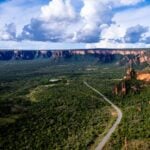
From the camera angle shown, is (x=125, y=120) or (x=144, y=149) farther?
(x=125, y=120)

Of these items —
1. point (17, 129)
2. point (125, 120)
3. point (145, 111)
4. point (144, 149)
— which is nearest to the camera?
point (144, 149)

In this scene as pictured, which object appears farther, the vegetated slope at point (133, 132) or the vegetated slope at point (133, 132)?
the vegetated slope at point (133, 132)

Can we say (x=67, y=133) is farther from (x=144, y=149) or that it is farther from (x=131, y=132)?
(x=144, y=149)

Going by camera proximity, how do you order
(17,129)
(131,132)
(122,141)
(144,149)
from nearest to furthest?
(144,149) → (122,141) → (131,132) → (17,129)

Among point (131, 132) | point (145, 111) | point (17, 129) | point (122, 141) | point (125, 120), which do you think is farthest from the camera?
point (145, 111)

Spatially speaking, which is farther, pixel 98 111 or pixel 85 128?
pixel 98 111

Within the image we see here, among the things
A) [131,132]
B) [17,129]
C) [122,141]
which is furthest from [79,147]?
[17,129]

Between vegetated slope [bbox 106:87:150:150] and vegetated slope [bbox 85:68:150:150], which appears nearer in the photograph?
vegetated slope [bbox 85:68:150:150]

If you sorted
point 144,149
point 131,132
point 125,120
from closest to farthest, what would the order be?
point 144,149
point 131,132
point 125,120

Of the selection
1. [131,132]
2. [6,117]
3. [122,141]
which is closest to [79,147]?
[122,141]

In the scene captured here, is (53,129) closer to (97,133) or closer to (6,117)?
(97,133)
